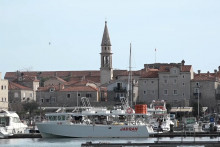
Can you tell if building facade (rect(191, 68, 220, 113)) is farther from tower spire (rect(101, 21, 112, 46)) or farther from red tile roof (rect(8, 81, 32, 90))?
tower spire (rect(101, 21, 112, 46))

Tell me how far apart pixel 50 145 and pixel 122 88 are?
7402cm

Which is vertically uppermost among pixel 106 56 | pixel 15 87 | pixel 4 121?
pixel 106 56

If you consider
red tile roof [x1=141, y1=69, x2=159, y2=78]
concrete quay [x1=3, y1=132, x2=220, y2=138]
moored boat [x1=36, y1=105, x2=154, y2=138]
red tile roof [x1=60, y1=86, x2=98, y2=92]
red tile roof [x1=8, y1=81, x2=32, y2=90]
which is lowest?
concrete quay [x1=3, y1=132, x2=220, y2=138]

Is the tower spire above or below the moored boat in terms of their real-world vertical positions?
above

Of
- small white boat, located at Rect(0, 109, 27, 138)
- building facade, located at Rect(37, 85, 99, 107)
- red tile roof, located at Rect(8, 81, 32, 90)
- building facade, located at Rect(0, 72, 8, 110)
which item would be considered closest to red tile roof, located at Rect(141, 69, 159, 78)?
building facade, located at Rect(37, 85, 99, 107)

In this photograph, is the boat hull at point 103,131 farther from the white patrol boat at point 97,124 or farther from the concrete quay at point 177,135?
the concrete quay at point 177,135

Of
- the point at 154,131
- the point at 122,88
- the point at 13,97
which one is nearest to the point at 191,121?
the point at 154,131

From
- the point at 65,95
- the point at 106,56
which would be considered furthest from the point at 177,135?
the point at 106,56

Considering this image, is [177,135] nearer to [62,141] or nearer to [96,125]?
[96,125]

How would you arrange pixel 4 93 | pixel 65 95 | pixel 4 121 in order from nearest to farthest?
pixel 4 121 → pixel 4 93 → pixel 65 95

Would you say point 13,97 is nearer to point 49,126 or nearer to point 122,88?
point 122,88

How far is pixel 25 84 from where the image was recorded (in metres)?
177

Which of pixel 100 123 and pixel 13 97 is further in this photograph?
pixel 13 97

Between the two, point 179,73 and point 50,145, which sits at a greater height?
point 179,73
